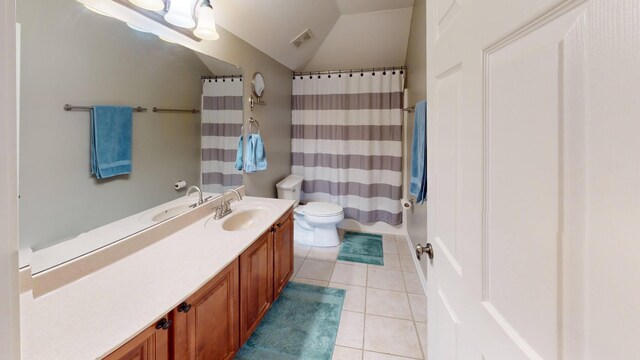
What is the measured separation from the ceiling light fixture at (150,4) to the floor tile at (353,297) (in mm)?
2218

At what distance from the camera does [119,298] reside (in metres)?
0.92

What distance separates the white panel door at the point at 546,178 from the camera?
0.29 m

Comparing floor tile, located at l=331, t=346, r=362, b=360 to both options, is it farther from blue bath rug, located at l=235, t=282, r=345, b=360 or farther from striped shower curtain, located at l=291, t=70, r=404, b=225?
striped shower curtain, located at l=291, t=70, r=404, b=225

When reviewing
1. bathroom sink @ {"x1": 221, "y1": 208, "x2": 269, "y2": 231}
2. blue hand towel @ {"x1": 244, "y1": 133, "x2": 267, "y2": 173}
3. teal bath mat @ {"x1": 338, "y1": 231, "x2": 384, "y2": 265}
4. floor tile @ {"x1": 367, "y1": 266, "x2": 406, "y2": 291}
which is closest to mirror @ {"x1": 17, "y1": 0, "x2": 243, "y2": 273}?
bathroom sink @ {"x1": 221, "y1": 208, "x2": 269, "y2": 231}

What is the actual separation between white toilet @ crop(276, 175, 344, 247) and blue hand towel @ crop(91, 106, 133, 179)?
184 centimetres

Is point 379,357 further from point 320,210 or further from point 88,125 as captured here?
point 88,125

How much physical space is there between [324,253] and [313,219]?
15.8 inches

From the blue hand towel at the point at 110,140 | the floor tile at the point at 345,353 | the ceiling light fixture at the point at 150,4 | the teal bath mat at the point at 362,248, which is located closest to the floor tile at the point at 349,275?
the teal bath mat at the point at 362,248

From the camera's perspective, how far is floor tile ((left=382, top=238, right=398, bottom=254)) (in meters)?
2.99

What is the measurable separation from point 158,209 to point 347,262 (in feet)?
6.12

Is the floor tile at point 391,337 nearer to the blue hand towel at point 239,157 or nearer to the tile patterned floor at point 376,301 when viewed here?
the tile patterned floor at point 376,301

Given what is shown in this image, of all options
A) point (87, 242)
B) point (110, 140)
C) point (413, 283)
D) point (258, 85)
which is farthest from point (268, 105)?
point (413, 283)

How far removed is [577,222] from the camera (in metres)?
0.35

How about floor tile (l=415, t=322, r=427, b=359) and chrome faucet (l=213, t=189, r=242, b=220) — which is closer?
floor tile (l=415, t=322, r=427, b=359)
